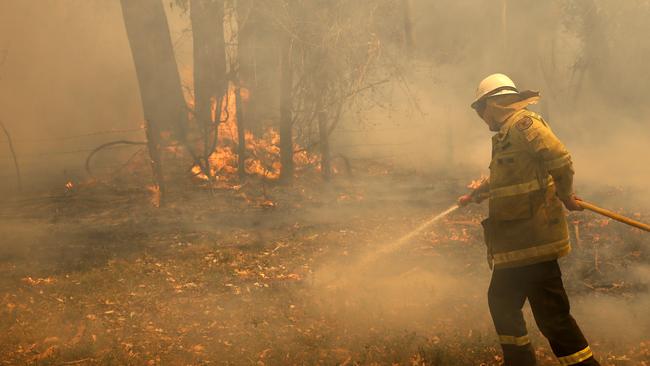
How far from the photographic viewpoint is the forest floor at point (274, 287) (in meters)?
4.68

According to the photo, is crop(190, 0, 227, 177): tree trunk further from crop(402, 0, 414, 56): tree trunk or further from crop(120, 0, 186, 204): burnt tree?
crop(402, 0, 414, 56): tree trunk

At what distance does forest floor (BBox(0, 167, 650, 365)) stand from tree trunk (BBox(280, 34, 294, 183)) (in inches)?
59.9

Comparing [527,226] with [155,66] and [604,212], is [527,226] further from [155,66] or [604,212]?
[155,66]

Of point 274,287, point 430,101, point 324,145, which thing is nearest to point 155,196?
point 324,145

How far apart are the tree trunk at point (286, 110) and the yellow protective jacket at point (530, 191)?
7.17 metres

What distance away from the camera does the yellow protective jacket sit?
3.62 metres

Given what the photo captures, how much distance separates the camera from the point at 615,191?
1038 cm

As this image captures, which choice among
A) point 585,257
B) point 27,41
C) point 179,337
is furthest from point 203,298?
point 27,41

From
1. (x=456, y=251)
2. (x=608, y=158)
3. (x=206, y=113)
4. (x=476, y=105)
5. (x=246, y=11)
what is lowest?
(x=608, y=158)

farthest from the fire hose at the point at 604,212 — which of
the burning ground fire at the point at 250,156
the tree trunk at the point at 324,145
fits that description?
the tree trunk at the point at 324,145

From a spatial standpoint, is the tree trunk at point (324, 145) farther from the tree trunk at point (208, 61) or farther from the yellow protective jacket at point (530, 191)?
the yellow protective jacket at point (530, 191)

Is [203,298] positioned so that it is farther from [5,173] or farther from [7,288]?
[5,173]

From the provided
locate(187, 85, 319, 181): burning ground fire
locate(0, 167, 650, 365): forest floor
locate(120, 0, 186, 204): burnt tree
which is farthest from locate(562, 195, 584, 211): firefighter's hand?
locate(120, 0, 186, 204): burnt tree

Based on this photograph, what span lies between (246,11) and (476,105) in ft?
27.0
